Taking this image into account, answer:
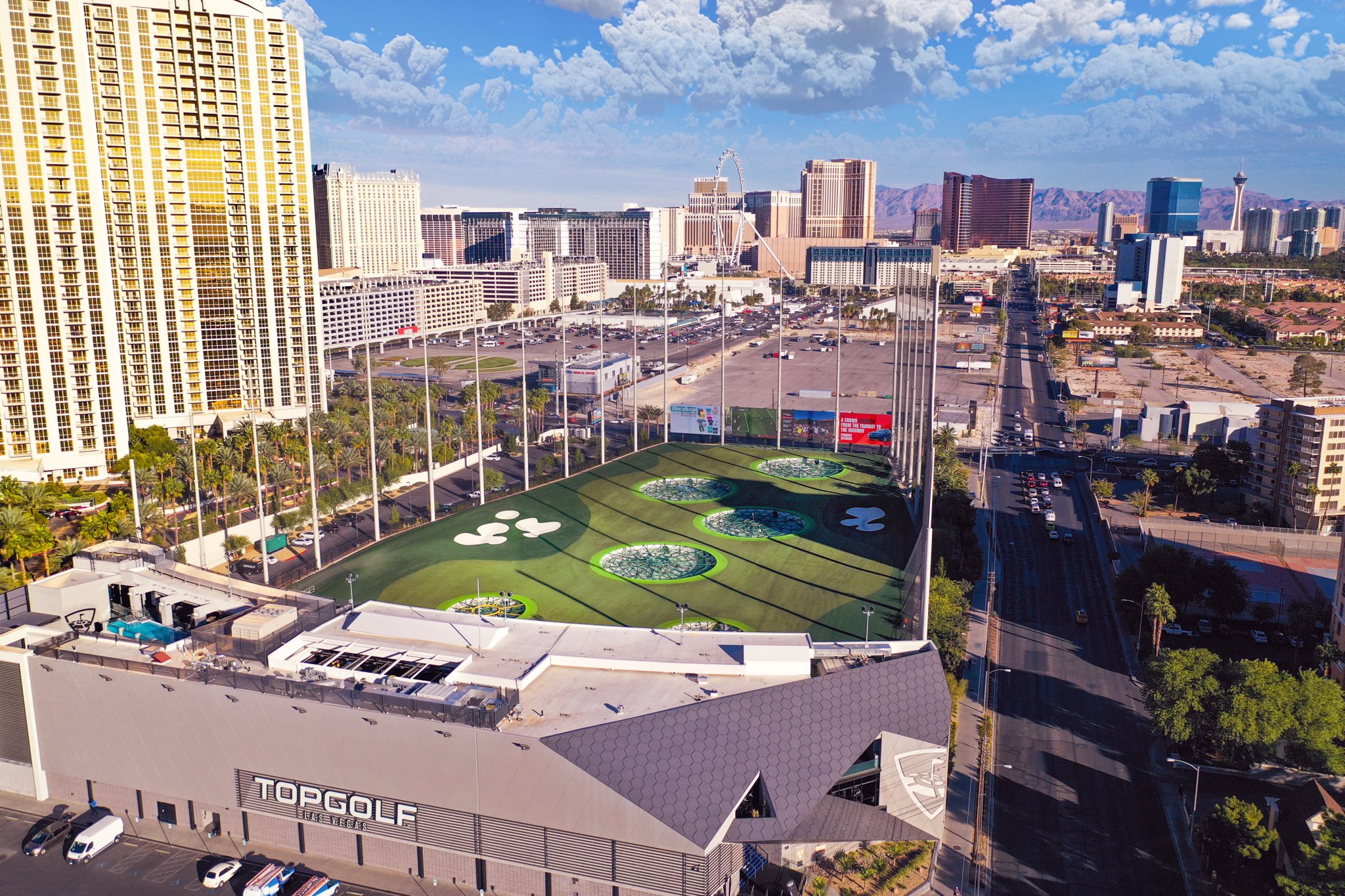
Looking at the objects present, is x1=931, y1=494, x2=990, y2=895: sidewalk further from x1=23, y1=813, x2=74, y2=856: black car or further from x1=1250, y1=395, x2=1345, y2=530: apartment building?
x1=23, y1=813, x2=74, y2=856: black car

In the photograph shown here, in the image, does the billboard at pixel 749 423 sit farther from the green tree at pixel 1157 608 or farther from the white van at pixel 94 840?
the white van at pixel 94 840

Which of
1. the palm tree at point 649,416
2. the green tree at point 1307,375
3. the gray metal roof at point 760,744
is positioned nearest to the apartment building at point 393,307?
the palm tree at point 649,416

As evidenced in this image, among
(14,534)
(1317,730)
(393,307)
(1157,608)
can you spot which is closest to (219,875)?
(14,534)

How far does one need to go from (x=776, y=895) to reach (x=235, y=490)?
4293cm

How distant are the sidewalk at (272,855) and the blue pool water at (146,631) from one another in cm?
597

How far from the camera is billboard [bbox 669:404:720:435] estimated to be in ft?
241

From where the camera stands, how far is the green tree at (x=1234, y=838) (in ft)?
92.1

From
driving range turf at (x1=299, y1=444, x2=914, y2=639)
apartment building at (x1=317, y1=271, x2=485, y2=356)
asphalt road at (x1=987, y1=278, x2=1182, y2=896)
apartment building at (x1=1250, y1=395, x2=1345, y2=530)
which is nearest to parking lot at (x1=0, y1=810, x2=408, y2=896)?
driving range turf at (x1=299, y1=444, x2=914, y2=639)

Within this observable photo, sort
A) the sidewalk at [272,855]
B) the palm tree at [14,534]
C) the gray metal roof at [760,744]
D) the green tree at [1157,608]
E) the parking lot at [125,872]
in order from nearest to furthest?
the gray metal roof at [760,744]
the parking lot at [125,872]
the sidewalk at [272,855]
the palm tree at [14,534]
the green tree at [1157,608]

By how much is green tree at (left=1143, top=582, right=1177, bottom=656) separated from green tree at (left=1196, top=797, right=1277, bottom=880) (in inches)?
610

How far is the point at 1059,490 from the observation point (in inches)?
2940

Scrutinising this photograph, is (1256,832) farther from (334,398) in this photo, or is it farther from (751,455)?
(334,398)

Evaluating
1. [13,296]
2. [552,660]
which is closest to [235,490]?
[13,296]

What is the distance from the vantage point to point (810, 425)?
78688 mm
